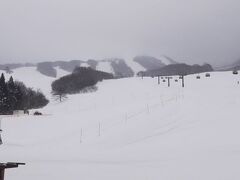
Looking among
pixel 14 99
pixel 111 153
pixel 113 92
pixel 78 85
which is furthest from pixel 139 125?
pixel 78 85

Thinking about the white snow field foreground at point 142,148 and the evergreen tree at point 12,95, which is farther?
the evergreen tree at point 12,95

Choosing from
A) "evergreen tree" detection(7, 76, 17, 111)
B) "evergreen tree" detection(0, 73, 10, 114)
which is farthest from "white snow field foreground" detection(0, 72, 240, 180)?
"evergreen tree" detection(7, 76, 17, 111)

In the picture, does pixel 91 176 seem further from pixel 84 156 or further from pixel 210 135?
pixel 210 135

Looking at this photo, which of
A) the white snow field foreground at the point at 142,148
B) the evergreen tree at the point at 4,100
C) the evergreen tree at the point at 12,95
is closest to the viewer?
the white snow field foreground at the point at 142,148

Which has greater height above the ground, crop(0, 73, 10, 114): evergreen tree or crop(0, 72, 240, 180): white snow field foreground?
crop(0, 73, 10, 114): evergreen tree

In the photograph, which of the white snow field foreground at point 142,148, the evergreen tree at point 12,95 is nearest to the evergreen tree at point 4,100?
the evergreen tree at point 12,95

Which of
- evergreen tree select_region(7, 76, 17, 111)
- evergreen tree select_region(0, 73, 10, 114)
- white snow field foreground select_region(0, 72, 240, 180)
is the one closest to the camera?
white snow field foreground select_region(0, 72, 240, 180)

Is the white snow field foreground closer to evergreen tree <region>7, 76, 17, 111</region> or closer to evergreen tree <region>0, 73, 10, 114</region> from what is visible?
evergreen tree <region>0, 73, 10, 114</region>

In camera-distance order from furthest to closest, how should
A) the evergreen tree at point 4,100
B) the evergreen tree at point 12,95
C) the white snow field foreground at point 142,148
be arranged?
the evergreen tree at point 12,95 → the evergreen tree at point 4,100 → the white snow field foreground at point 142,148

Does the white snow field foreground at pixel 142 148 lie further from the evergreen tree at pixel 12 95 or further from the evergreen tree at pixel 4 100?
the evergreen tree at pixel 12 95

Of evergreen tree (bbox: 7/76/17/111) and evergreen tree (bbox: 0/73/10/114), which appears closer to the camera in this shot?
evergreen tree (bbox: 0/73/10/114)

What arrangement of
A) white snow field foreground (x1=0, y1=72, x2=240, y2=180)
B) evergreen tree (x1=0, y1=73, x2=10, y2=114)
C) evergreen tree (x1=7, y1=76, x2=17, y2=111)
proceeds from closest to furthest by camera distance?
white snow field foreground (x1=0, y1=72, x2=240, y2=180) < evergreen tree (x1=0, y1=73, x2=10, y2=114) < evergreen tree (x1=7, y1=76, x2=17, y2=111)

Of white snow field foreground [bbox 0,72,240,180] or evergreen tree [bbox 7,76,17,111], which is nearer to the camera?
A: white snow field foreground [bbox 0,72,240,180]

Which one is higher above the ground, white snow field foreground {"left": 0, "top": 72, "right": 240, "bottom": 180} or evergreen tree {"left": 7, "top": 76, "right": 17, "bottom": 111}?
evergreen tree {"left": 7, "top": 76, "right": 17, "bottom": 111}
